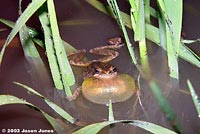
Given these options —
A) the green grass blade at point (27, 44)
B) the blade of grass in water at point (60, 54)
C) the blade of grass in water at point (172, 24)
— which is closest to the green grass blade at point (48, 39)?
the blade of grass in water at point (60, 54)

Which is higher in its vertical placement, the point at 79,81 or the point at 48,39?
the point at 48,39

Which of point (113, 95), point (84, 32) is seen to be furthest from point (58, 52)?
point (84, 32)

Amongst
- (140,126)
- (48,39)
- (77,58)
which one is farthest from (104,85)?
(140,126)

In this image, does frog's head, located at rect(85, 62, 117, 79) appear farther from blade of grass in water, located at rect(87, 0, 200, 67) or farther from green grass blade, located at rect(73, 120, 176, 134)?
green grass blade, located at rect(73, 120, 176, 134)

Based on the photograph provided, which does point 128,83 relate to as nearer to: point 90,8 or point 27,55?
point 27,55

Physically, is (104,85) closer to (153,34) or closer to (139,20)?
(153,34)
